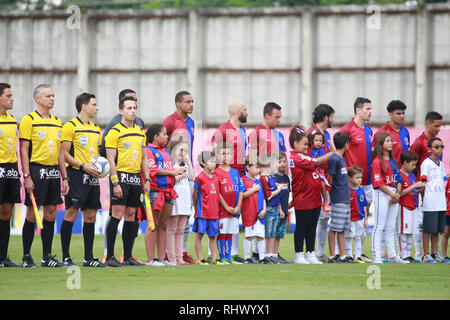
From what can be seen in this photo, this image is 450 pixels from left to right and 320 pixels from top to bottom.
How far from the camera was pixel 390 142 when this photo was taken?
1355cm

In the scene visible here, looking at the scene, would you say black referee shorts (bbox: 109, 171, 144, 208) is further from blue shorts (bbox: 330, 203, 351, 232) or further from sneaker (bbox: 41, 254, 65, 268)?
blue shorts (bbox: 330, 203, 351, 232)

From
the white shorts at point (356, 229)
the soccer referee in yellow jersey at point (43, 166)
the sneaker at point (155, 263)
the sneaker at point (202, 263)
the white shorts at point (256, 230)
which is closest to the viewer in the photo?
the soccer referee in yellow jersey at point (43, 166)

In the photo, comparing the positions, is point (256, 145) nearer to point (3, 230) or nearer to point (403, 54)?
point (3, 230)

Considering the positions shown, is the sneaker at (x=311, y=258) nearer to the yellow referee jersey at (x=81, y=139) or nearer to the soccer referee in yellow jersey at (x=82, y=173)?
the soccer referee in yellow jersey at (x=82, y=173)

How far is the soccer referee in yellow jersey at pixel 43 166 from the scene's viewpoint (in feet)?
37.4

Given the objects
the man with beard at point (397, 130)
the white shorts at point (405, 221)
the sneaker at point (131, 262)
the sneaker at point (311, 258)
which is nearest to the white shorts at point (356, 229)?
the white shorts at point (405, 221)

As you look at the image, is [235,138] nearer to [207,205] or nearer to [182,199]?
[207,205]

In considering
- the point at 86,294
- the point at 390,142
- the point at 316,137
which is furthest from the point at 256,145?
the point at 86,294

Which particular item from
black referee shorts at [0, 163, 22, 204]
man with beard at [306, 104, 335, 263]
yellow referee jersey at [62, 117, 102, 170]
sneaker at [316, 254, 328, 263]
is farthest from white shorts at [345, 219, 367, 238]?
black referee shorts at [0, 163, 22, 204]

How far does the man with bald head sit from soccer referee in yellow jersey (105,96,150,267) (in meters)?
1.91

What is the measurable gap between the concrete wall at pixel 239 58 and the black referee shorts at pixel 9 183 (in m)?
20.2

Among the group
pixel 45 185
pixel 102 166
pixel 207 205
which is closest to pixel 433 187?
pixel 207 205

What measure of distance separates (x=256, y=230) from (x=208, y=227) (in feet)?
2.47

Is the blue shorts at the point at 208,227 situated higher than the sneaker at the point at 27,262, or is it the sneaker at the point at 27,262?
the blue shorts at the point at 208,227
